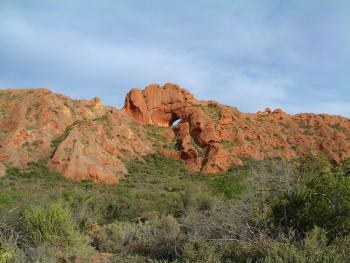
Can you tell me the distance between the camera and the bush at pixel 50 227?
896cm

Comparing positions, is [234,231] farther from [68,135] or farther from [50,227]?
[68,135]

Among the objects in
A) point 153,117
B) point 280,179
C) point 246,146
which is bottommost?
point 280,179

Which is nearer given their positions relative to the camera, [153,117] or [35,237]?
[35,237]

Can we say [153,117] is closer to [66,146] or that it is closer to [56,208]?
[66,146]

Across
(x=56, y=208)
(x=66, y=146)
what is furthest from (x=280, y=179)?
(x=66, y=146)

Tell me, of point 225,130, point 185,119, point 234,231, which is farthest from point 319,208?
point 185,119

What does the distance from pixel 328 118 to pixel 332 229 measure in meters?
66.9

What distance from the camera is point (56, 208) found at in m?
9.38

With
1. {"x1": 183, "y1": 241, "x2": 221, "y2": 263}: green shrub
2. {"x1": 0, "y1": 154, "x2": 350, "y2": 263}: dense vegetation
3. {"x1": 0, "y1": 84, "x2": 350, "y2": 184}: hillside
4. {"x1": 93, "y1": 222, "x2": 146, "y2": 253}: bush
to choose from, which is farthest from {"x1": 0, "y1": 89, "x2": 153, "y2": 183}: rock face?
{"x1": 183, "y1": 241, "x2": 221, "y2": 263}: green shrub

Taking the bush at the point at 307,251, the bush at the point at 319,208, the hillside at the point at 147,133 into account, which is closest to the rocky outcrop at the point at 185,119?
the hillside at the point at 147,133

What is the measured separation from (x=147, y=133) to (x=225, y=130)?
37.1 feet

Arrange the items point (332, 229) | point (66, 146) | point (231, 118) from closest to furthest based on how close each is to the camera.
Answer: point (332, 229)
point (66, 146)
point (231, 118)

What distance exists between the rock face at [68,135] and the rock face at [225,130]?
5809 mm

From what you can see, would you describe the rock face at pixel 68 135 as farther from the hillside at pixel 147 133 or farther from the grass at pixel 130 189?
the grass at pixel 130 189
